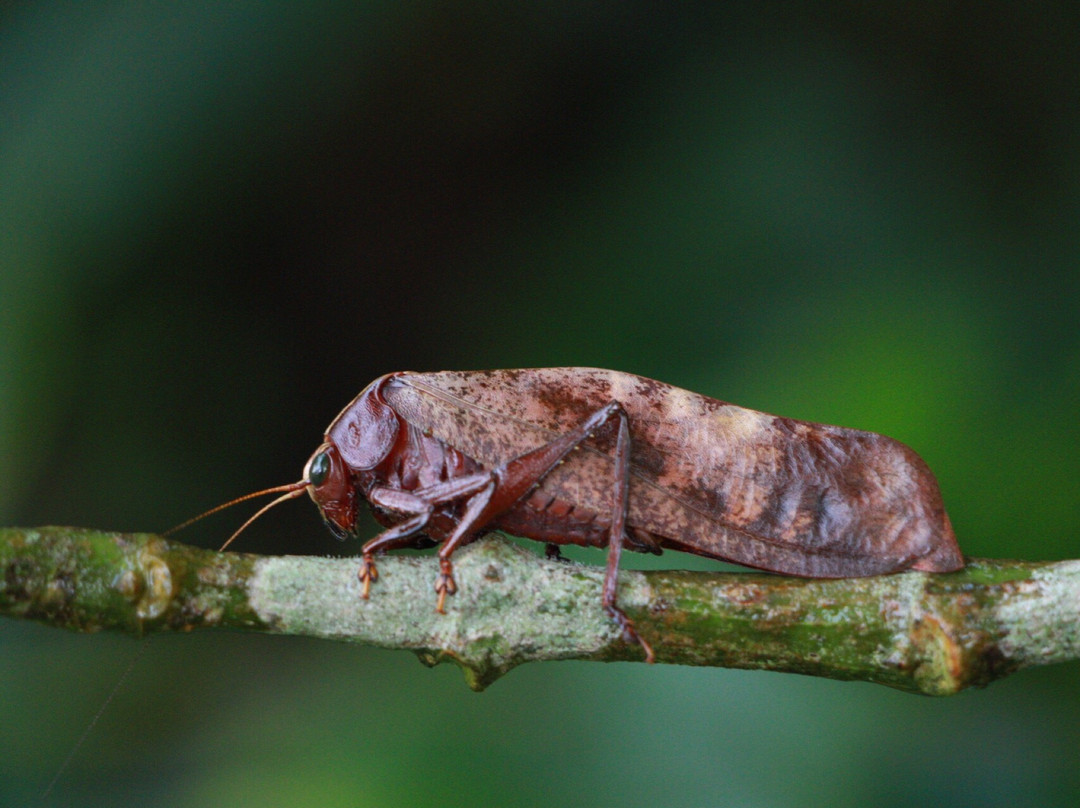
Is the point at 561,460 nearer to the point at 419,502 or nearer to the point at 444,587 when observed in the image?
the point at 419,502

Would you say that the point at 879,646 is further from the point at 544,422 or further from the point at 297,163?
the point at 297,163

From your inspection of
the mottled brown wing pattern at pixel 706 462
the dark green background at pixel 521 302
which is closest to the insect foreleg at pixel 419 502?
the mottled brown wing pattern at pixel 706 462

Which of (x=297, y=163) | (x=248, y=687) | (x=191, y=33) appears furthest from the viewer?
(x=297, y=163)

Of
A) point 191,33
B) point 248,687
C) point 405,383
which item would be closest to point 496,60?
point 191,33

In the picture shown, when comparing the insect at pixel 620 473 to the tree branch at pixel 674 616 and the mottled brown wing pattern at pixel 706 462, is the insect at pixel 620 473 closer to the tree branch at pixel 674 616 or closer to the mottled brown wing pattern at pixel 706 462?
the mottled brown wing pattern at pixel 706 462

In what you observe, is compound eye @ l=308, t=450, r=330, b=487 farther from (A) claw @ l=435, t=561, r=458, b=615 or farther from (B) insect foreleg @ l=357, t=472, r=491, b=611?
(A) claw @ l=435, t=561, r=458, b=615
